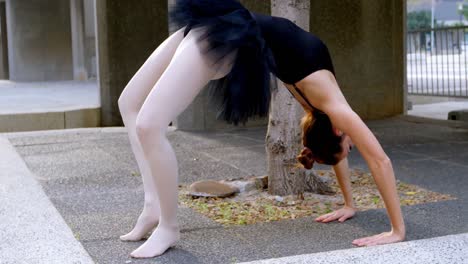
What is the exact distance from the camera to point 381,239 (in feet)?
12.8

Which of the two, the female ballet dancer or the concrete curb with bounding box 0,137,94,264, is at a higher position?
the female ballet dancer

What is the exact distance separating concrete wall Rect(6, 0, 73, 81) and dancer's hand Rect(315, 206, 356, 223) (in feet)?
68.6

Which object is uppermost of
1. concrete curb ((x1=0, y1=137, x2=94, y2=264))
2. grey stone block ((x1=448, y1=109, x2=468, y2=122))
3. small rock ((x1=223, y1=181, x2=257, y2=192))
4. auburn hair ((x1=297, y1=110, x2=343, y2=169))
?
auburn hair ((x1=297, y1=110, x2=343, y2=169))

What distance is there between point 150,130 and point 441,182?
123 inches

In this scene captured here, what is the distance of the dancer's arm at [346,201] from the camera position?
4.62 meters

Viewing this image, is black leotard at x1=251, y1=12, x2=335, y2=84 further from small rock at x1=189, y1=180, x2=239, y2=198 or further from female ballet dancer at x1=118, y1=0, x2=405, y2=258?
small rock at x1=189, y1=180, x2=239, y2=198

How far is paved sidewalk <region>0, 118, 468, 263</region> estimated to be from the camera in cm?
400

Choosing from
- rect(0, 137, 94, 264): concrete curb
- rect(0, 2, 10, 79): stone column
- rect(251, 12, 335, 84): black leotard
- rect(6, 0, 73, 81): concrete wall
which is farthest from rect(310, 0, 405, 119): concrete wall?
rect(0, 2, 10, 79): stone column

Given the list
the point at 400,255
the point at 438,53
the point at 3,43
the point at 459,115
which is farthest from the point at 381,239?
the point at 3,43

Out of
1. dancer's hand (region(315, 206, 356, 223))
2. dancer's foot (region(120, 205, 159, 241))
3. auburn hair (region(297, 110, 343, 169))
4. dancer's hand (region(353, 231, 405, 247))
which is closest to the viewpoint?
dancer's hand (region(353, 231, 405, 247))

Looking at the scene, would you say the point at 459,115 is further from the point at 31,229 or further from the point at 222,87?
the point at 31,229

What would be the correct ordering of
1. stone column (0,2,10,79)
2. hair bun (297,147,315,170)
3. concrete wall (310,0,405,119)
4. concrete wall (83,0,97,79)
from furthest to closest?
1. stone column (0,2,10,79)
2. concrete wall (83,0,97,79)
3. concrete wall (310,0,405,119)
4. hair bun (297,147,315,170)

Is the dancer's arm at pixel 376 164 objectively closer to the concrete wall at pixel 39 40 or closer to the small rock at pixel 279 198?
the small rock at pixel 279 198

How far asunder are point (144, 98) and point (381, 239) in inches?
60.4
